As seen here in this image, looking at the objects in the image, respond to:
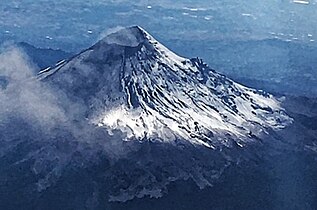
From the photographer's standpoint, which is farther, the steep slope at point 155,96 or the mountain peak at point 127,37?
the mountain peak at point 127,37

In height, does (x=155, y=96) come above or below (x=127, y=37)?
below

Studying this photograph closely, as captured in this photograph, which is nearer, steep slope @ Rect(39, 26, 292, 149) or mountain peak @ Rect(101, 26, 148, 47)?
steep slope @ Rect(39, 26, 292, 149)

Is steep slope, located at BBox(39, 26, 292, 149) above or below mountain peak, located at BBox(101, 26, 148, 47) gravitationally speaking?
below

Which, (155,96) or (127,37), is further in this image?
(127,37)

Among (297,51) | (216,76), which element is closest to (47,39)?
(297,51)

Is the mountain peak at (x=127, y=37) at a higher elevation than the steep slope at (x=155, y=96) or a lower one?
higher
